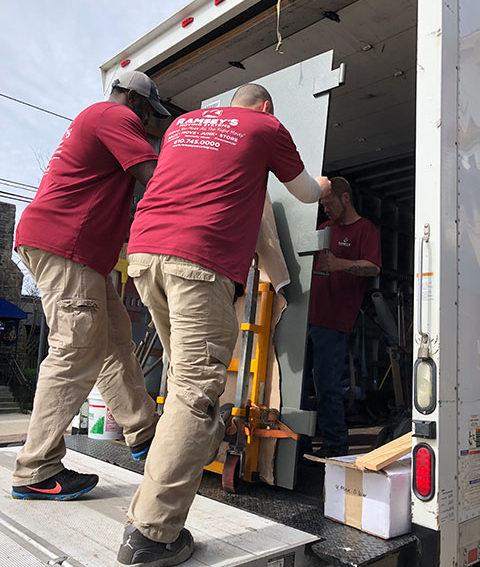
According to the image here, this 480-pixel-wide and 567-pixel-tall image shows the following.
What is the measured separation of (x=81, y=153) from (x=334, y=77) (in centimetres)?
128

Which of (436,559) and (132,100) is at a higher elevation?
(132,100)

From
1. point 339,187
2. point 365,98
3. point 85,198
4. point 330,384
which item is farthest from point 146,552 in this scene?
point 365,98

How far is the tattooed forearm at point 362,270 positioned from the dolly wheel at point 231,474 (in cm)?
145

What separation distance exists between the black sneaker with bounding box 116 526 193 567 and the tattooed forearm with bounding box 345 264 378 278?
2.15 meters

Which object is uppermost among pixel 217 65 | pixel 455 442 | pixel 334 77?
pixel 217 65

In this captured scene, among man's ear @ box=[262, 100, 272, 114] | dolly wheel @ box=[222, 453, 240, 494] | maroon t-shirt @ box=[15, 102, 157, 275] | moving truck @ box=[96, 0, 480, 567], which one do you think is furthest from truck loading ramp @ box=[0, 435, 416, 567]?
man's ear @ box=[262, 100, 272, 114]

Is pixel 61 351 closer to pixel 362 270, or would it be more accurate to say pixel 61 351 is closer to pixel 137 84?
pixel 137 84

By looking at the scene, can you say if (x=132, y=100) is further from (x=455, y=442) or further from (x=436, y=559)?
(x=436, y=559)

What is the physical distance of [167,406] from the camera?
181 centimetres

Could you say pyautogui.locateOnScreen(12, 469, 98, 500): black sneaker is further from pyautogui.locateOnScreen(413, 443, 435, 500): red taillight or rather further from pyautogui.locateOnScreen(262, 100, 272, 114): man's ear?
pyautogui.locateOnScreen(262, 100, 272, 114): man's ear

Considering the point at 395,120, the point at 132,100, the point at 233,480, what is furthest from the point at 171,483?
the point at 395,120

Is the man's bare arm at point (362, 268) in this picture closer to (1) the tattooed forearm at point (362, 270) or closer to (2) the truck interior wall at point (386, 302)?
(1) the tattooed forearm at point (362, 270)

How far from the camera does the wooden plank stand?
202 cm

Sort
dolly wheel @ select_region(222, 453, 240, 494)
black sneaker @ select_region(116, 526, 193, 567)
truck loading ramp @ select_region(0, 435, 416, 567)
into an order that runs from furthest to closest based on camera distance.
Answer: dolly wheel @ select_region(222, 453, 240, 494), truck loading ramp @ select_region(0, 435, 416, 567), black sneaker @ select_region(116, 526, 193, 567)
